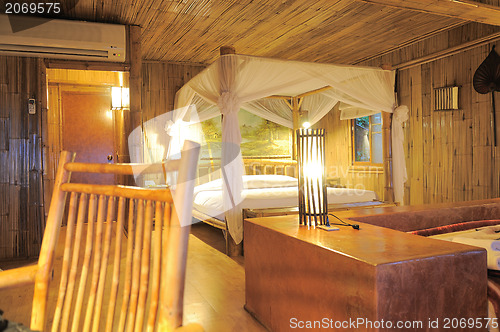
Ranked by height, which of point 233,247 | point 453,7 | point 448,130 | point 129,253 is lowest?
point 233,247

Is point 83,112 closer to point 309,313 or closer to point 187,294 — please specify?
point 187,294

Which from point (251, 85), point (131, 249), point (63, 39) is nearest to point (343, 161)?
point (251, 85)

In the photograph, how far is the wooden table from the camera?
4.62 feet

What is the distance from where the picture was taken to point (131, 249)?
3.11 ft

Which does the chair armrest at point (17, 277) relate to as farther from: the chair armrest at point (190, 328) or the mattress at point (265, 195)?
the mattress at point (265, 195)

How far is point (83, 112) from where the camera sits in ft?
20.8

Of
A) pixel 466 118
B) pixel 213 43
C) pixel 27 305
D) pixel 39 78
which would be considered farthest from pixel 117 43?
pixel 466 118

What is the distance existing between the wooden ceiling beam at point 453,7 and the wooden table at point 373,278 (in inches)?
81.2

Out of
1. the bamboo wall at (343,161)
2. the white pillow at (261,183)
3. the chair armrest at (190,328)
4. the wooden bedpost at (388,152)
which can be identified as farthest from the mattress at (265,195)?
the chair armrest at (190,328)

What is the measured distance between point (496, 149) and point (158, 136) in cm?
469

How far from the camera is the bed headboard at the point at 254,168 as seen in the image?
625 cm

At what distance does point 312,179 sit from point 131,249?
55.1 inches

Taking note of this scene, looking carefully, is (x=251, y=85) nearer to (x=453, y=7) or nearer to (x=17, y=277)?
(x=453, y=7)

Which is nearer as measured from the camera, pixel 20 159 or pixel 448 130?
pixel 20 159
